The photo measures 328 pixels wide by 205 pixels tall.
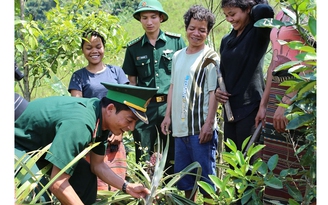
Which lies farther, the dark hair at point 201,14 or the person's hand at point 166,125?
the person's hand at point 166,125

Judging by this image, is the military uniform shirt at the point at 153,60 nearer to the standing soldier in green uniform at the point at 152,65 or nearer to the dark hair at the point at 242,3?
the standing soldier in green uniform at the point at 152,65

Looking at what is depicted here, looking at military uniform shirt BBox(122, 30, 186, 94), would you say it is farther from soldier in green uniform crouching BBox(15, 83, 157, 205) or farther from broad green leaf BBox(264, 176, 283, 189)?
broad green leaf BBox(264, 176, 283, 189)

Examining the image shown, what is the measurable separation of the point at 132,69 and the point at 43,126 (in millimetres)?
1975

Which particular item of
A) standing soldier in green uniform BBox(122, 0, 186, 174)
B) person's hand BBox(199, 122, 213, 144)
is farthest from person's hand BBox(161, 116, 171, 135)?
person's hand BBox(199, 122, 213, 144)

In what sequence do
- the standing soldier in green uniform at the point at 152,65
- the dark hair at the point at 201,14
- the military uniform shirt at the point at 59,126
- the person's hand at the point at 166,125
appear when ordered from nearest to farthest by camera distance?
1. the military uniform shirt at the point at 59,126
2. the dark hair at the point at 201,14
3. the person's hand at the point at 166,125
4. the standing soldier in green uniform at the point at 152,65

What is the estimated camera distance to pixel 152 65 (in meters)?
4.86

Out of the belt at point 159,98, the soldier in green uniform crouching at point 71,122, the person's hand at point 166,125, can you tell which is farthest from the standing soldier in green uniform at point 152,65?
the soldier in green uniform crouching at point 71,122

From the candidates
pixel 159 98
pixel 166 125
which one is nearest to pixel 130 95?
pixel 166 125

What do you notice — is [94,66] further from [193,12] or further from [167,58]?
[193,12]

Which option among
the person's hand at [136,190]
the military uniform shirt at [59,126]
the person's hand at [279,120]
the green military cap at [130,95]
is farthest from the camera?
the person's hand at [136,190]

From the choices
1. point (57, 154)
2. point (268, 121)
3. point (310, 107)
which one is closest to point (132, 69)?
point (268, 121)

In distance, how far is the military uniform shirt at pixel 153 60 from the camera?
481 centimetres

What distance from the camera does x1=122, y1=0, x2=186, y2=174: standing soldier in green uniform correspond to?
4727 mm

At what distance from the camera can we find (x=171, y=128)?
4.60m
